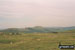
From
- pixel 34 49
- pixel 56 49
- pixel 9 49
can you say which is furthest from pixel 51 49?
pixel 9 49

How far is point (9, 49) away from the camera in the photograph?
48969mm

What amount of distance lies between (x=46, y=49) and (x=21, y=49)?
824 centimetres

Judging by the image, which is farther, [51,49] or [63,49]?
[51,49]

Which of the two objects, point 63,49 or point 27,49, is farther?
point 27,49

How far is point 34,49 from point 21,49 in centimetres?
442

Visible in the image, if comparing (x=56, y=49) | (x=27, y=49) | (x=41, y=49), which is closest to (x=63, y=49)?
(x=56, y=49)

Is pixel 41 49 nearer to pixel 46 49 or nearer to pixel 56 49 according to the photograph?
pixel 46 49

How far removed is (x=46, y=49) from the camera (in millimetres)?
47312

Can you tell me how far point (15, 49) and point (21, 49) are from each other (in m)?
1.97

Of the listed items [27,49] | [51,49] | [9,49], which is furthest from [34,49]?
[9,49]

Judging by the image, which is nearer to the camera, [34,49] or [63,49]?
[63,49]

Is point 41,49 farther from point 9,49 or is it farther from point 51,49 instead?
point 9,49

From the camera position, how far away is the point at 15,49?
48.6 meters

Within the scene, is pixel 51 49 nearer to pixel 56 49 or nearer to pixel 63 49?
pixel 56 49
